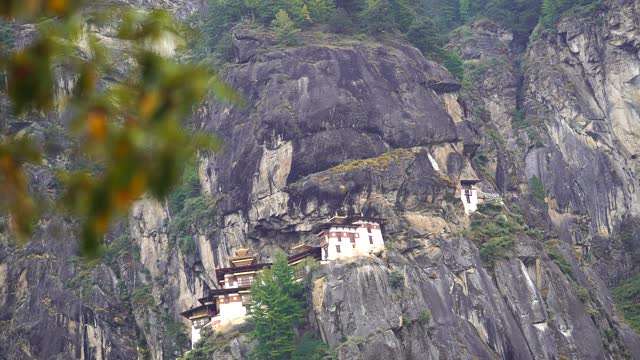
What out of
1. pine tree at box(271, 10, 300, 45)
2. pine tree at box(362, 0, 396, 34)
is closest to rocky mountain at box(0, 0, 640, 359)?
pine tree at box(271, 10, 300, 45)

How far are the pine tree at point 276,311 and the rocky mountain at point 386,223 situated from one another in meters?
1.67

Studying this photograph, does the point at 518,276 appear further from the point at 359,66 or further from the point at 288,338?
the point at 359,66

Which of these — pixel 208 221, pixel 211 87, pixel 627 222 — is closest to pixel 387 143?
pixel 208 221

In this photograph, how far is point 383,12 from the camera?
91.9 metres

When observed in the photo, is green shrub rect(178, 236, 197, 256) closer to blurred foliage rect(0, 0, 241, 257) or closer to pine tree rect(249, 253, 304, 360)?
pine tree rect(249, 253, 304, 360)

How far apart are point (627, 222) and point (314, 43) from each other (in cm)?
3485

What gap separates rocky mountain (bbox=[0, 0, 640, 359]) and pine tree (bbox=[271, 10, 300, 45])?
1306mm

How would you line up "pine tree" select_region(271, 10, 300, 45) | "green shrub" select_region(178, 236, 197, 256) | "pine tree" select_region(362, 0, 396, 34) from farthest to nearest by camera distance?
"pine tree" select_region(362, 0, 396, 34)
"pine tree" select_region(271, 10, 300, 45)
"green shrub" select_region(178, 236, 197, 256)

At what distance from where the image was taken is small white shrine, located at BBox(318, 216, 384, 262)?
217 feet

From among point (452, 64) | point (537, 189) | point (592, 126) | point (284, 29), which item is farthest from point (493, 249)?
point (592, 126)

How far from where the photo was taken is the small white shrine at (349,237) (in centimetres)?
6612

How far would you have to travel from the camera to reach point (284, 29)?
3462 inches

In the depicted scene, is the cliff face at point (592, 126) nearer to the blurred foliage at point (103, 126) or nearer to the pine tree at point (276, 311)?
the pine tree at point (276, 311)

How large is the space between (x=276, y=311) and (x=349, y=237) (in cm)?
785
